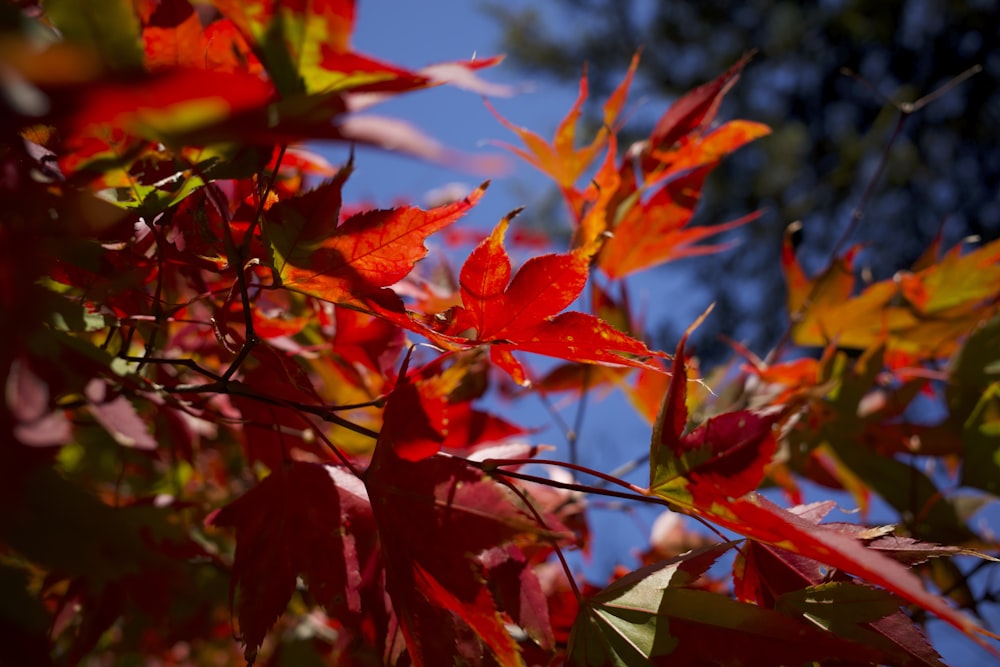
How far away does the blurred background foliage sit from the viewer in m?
4.18

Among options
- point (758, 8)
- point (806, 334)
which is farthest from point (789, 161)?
point (806, 334)

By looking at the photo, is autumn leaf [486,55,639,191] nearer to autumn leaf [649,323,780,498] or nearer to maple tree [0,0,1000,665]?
maple tree [0,0,1000,665]

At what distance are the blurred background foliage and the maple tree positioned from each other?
376 cm

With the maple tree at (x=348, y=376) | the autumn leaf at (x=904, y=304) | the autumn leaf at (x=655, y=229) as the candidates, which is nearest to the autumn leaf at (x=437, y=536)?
the maple tree at (x=348, y=376)

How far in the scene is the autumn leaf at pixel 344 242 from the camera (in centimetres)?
32

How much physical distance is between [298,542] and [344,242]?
0.17m

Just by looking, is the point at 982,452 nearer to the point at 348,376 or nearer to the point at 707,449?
the point at 707,449

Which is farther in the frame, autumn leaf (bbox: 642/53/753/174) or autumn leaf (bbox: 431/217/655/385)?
autumn leaf (bbox: 642/53/753/174)

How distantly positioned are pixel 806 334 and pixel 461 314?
1.71 ft

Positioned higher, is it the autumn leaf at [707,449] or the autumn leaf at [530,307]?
the autumn leaf at [530,307]

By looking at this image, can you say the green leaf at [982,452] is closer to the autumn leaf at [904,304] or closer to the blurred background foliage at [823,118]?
the autumn leaf at [904,304]

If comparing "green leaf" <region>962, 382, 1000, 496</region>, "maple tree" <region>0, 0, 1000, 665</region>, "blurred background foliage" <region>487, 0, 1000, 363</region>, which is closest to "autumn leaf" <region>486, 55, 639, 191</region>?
"maple tree" <region>0, 0, 1000, 665</region>

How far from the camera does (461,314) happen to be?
37 centimetres

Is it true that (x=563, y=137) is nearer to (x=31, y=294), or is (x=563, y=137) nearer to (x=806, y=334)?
(x=806, y=334)
